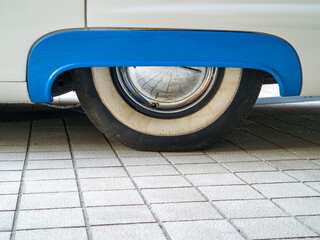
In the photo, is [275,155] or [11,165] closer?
[11,165]

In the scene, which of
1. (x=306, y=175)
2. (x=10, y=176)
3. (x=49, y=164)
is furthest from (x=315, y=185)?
(x=10, y=176)

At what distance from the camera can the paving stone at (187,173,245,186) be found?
2.51m

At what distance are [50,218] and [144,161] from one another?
930 millimetres

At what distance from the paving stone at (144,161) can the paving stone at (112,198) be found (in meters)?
0.48

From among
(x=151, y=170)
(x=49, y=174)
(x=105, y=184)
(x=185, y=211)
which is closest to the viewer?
(x=185, y=211)

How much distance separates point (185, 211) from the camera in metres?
2.13

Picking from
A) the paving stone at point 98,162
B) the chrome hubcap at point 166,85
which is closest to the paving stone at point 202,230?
the paving stone at point 98,162

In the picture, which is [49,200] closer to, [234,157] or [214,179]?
[214,179]

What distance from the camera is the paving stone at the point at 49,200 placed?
2.16 meters

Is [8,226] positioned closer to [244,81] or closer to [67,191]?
[67,191]

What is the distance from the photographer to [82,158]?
9.61 feet

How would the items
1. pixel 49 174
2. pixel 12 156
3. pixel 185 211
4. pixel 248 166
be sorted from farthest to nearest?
pixel 12 156
pixel 248 166
pixel 49 174
pixel 185 211

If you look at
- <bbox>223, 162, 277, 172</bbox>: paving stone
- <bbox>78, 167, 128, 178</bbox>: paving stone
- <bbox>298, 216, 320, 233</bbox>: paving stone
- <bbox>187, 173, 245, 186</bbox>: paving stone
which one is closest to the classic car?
<bbox>223, 162, 277, 172</bbox>: paving stone

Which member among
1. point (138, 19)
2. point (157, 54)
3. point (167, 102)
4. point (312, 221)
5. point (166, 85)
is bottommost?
point (312, 221)
